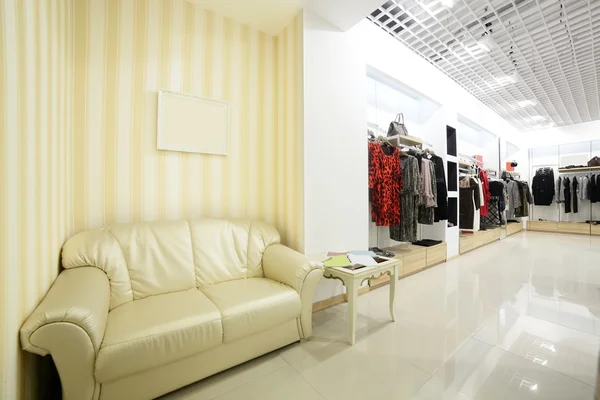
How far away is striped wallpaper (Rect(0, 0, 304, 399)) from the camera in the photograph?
3.40 ft

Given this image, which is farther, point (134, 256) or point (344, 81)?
point (344, 81)

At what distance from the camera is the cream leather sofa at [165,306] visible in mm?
1077

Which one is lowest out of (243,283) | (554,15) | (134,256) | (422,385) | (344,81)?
(422,385)

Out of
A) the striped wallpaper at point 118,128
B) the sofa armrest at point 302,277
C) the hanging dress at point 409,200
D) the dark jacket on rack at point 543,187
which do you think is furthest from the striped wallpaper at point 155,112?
the dark jacket on rack at point 543,187

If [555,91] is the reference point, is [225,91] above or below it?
below

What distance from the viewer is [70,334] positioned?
1.02 m

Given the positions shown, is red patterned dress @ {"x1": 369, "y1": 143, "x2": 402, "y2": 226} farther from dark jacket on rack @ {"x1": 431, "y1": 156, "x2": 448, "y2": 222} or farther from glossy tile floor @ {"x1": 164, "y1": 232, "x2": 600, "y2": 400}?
dark jacket on rack @ {"x1": 431, "y1": 156, "x2": 448, "y2": 222}

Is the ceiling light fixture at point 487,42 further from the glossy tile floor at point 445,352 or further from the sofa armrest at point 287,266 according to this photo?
the sofa armrest at point 287,266

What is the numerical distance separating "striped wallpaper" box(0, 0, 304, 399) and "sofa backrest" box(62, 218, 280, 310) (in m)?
0.19

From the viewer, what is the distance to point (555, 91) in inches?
190

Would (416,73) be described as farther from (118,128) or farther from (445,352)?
(118,128)

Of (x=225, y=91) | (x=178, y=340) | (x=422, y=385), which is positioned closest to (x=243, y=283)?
(x=178, y=340)

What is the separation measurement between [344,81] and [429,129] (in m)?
2.31

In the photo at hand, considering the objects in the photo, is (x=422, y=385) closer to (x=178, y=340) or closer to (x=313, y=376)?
(x=313, y=376)
